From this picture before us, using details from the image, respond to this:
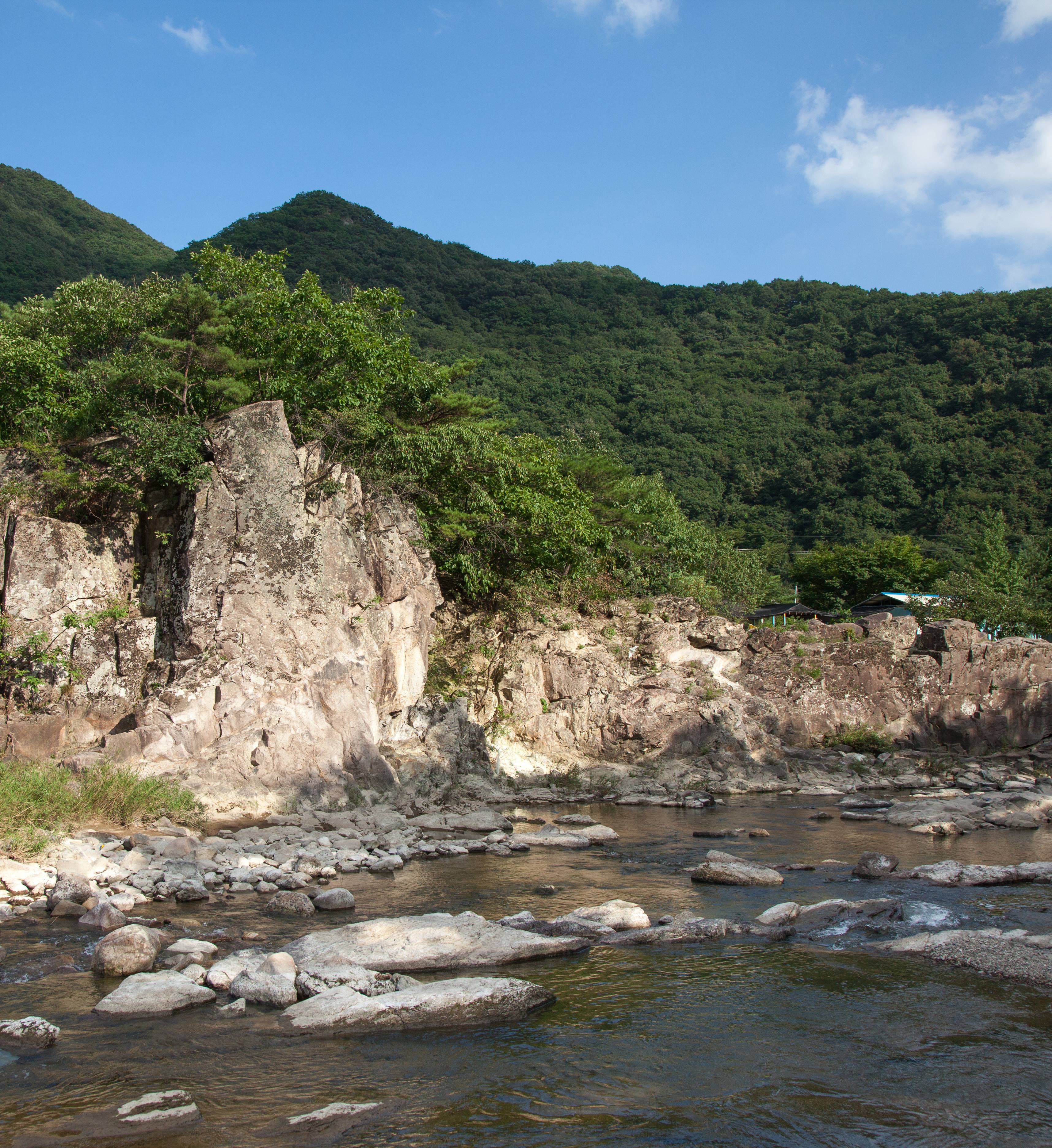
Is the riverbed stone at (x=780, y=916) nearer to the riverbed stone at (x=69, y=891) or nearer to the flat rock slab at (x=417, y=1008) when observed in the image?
the flat rock slab at (x=417, y=1008)

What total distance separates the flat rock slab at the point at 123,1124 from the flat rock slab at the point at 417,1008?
1362mm

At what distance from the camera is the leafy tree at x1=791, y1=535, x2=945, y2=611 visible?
178 feet

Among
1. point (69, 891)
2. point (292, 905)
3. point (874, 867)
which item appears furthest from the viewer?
point (874, 867)

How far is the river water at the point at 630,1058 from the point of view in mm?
5301

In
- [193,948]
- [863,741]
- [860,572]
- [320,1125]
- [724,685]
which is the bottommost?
[863,741]

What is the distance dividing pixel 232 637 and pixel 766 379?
71.9m

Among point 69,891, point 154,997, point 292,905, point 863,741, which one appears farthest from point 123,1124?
point 863,741

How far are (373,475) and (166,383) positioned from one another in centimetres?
549

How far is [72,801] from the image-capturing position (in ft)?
40.8

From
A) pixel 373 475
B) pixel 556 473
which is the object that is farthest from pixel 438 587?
pixel 556 473

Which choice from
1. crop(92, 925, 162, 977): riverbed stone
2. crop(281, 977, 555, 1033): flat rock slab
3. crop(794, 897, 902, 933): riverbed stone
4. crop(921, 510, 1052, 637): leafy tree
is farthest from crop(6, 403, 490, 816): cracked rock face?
crop(921, 510, 1052, 637): leafy tree

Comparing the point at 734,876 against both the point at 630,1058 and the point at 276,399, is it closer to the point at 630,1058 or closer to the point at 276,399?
the point at 630,1058

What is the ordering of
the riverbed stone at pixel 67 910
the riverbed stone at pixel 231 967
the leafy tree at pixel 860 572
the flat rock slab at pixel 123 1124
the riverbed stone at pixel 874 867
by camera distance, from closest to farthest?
the flat rock slab at pixel 123 1124, the riverbed stone at pixel 231 967, the riverbed stone at pixel 67 910, the riverbed stone at pixel 874 867, the leafy tree at pixel 860 572

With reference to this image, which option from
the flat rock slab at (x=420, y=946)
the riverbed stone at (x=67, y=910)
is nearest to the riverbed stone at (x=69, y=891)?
the riverbed stone at (x=67, y=910)
